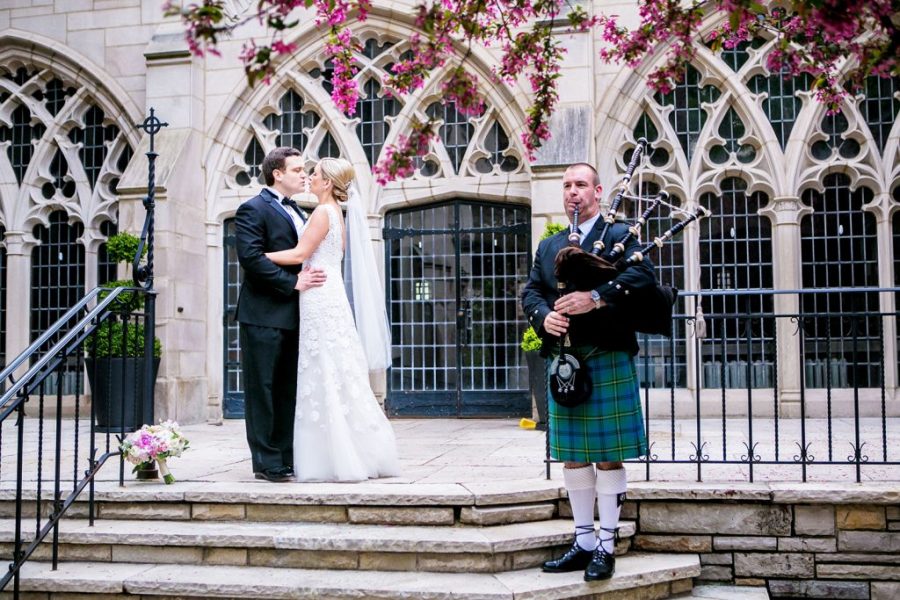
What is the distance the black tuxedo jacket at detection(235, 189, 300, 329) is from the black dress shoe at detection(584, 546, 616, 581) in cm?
236

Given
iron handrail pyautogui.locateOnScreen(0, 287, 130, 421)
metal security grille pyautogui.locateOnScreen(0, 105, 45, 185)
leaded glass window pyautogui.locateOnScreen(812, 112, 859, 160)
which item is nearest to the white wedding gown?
iron handrail pyautogui.locateOnScreen(0, 287, 130, 421)

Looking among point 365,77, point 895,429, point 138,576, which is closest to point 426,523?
point 138,576

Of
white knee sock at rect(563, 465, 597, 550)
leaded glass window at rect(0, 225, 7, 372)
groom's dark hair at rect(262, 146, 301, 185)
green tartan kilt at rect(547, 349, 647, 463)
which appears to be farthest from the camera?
leaded glass window at rect(0, 225, 7, 372)

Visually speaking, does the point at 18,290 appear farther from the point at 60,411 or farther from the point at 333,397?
the point at 60,411

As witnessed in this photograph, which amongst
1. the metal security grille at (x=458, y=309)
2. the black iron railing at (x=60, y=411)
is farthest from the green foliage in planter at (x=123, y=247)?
the metal security grille at (x=458, y=309)

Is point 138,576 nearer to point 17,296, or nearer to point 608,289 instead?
point 608,289

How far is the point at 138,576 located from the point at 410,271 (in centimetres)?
627

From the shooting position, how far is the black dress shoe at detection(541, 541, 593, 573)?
4.30 meters

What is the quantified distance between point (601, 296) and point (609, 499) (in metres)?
0.96

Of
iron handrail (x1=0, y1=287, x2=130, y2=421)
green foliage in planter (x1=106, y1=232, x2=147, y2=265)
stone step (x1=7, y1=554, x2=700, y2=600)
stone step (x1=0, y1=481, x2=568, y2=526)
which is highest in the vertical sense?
green foliage in planter (x1=106, y1=232, x2=147, y2=265)

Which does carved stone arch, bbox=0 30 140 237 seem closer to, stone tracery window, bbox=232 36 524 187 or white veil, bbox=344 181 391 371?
stone tracery window, bbox=232 36 524 187

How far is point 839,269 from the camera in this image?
9.48 metres

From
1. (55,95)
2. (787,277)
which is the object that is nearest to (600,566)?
(787,277)

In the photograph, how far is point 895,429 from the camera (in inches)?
311
